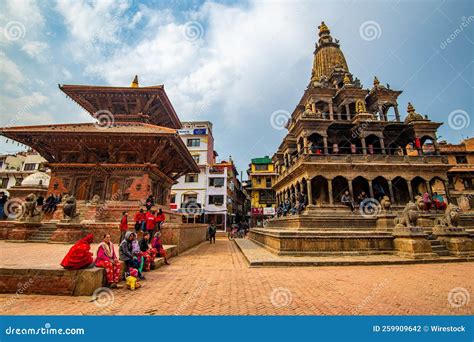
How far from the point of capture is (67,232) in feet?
37.1

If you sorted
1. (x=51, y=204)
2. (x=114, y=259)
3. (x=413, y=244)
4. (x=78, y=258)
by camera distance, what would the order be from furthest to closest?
(x=51, y=204) → (x=413, y=244) → (x=114, y=259) → (x=78, y=258)

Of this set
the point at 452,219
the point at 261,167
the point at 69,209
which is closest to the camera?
the point at 452,219

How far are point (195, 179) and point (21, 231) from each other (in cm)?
2486

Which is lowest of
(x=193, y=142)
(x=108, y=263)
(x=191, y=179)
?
(x=108, y=263)

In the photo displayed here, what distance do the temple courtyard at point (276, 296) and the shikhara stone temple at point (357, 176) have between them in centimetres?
Result: 302

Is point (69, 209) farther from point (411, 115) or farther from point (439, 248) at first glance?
point (411, 115)

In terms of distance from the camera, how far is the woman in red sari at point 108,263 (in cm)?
544

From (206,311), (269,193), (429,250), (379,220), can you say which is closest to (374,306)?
(206,311)

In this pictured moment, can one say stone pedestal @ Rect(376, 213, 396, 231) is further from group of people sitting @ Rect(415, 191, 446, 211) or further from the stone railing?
the stone railing

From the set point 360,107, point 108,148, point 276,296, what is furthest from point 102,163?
point 360,107

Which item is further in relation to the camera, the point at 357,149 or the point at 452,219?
the point at 357,149

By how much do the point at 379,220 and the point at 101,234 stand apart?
1713 centimetres

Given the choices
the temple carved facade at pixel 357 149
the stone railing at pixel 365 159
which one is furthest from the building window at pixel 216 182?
the stone railing at pixel 365 159

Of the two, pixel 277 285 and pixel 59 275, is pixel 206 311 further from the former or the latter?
pixel 59 275
